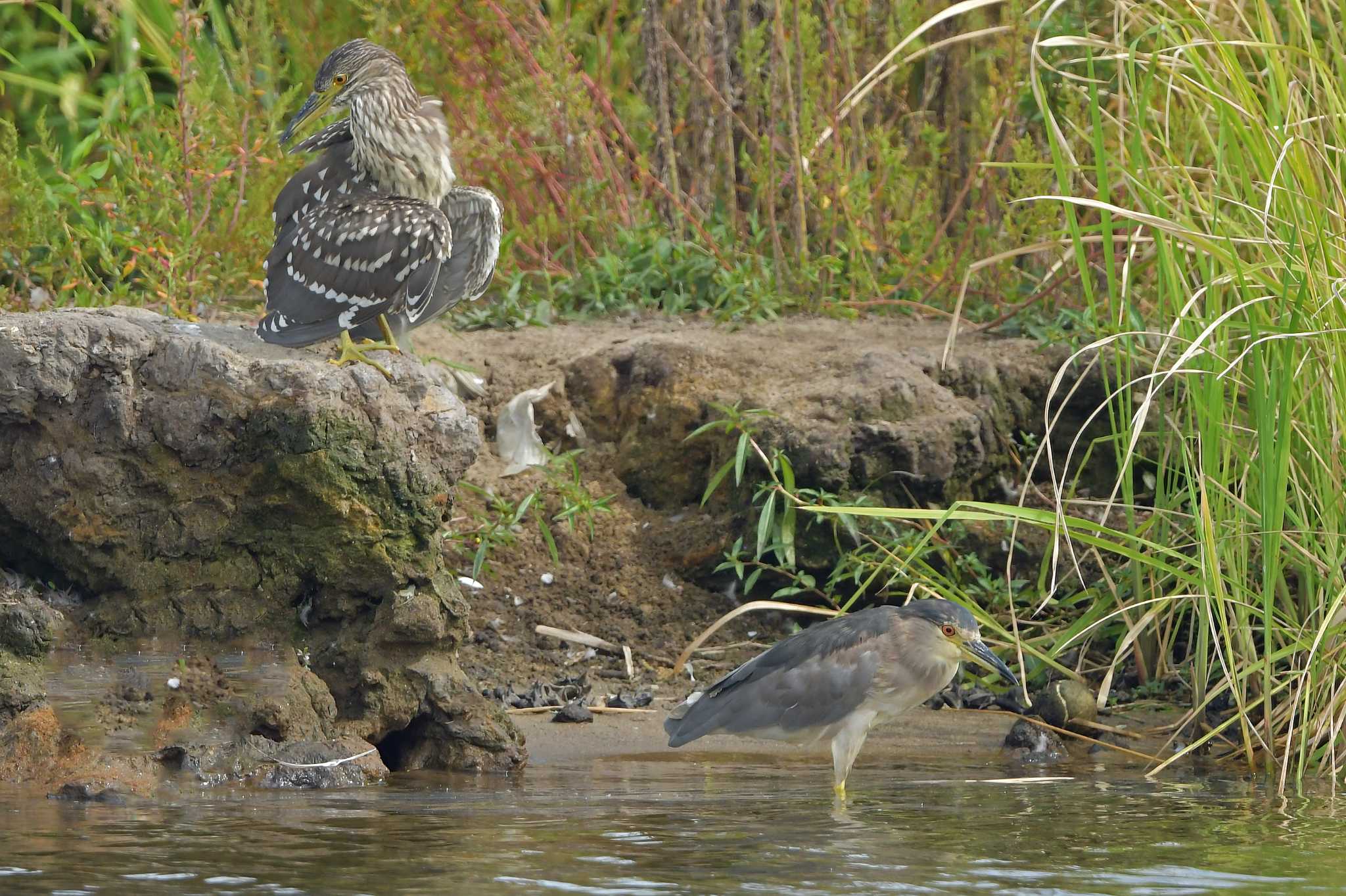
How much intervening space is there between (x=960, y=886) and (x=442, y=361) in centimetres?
382

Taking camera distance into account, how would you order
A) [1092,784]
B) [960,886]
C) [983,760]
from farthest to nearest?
[983,760] < [1092,784] < [960,886]

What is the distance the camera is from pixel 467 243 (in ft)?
19.7

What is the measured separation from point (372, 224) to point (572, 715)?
1.79 metres

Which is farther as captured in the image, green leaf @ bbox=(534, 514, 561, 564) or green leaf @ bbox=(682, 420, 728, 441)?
green leaf @ bbox=(534, 514, 561, 564)

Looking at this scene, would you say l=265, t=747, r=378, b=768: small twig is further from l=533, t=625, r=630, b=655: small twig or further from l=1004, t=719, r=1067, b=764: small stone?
l=1004, t=719, r=1067, b=764: small stone

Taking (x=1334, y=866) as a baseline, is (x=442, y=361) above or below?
above

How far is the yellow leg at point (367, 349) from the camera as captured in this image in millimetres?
5199

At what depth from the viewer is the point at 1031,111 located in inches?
302

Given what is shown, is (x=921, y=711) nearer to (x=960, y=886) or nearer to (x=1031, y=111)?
(x=960, y=886)

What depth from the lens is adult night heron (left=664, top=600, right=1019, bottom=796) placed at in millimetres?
5129

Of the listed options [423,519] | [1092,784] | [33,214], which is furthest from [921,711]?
[33,214]

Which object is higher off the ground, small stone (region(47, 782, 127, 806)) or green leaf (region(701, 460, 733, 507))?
green leaf (region(701, 460, 733, 507))

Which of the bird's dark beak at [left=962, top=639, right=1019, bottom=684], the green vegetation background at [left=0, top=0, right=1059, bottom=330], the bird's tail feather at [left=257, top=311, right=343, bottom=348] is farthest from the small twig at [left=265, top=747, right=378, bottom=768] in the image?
the green vegetation background at [left=0, top=0, right=1059, bottom=330]

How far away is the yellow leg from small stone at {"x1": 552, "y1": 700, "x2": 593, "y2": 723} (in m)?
1.31
